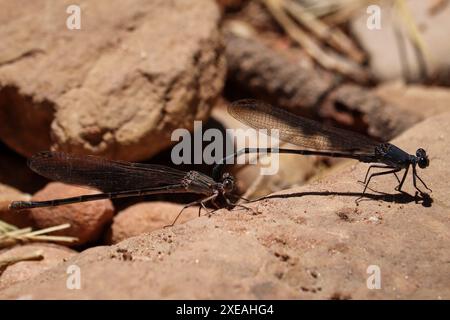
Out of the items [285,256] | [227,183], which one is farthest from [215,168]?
[285,256]

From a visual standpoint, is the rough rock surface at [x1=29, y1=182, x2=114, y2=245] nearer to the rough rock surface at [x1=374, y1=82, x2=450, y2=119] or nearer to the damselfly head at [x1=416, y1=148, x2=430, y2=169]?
the damselfly head at [x1=416, y1=148, x2=430, y2=169]

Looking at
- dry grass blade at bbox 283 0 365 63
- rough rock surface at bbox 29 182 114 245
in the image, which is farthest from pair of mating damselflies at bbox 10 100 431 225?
dry grass blade at bbox 283 0 365 63

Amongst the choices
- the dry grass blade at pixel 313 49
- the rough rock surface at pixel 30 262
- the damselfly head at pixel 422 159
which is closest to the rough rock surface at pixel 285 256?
the damselfly head at pixel 422 159

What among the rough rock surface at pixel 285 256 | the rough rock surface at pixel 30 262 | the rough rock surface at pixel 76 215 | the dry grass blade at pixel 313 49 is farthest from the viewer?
the dry grass blade at pixel 313 49

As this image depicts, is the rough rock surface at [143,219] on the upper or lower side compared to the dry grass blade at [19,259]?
upper

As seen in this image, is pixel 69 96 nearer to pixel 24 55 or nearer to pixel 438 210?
pixel 24 55

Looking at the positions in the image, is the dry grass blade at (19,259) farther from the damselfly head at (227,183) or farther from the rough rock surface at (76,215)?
the damselfly head at (227,183)

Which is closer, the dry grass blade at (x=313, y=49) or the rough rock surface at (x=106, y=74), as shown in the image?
the rough rock surface at (x=106, y=74)

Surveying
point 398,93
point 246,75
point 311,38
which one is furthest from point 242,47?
point 398,93
